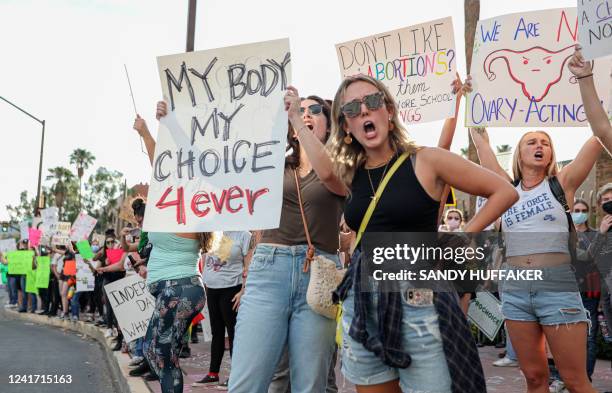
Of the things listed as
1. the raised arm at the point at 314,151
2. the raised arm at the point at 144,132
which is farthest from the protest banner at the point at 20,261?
the raised arm at the point at 314,151

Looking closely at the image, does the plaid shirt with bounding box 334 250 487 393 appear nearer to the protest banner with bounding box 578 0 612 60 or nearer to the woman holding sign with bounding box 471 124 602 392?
the woman holding sign with bounding box 471 124 602 392

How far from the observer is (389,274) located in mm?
2682

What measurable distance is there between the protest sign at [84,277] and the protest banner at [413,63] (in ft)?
34.2

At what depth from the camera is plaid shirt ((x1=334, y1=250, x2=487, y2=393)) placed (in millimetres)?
2541

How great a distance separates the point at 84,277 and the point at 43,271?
15.2 feet

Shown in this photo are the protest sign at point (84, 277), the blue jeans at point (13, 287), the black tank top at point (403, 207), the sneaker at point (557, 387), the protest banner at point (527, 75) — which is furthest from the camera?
the blue jeans at point (13, 287)

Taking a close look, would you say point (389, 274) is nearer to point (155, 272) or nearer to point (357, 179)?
point (357, 179)

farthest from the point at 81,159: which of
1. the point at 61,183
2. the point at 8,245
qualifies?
the point at 8,245

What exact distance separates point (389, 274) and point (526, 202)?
6.27 feet

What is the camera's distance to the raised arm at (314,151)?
3.23m

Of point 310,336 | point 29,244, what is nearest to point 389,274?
point 310,336

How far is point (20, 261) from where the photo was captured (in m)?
21.9

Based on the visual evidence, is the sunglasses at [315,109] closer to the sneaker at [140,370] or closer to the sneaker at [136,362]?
the sneaker at [140,370]

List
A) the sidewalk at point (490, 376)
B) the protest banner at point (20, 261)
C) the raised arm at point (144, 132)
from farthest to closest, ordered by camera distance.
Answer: the protest banner at point (20, 261)
the sidewalk at point (490, 376)
the raised arm at point (144, 132)
